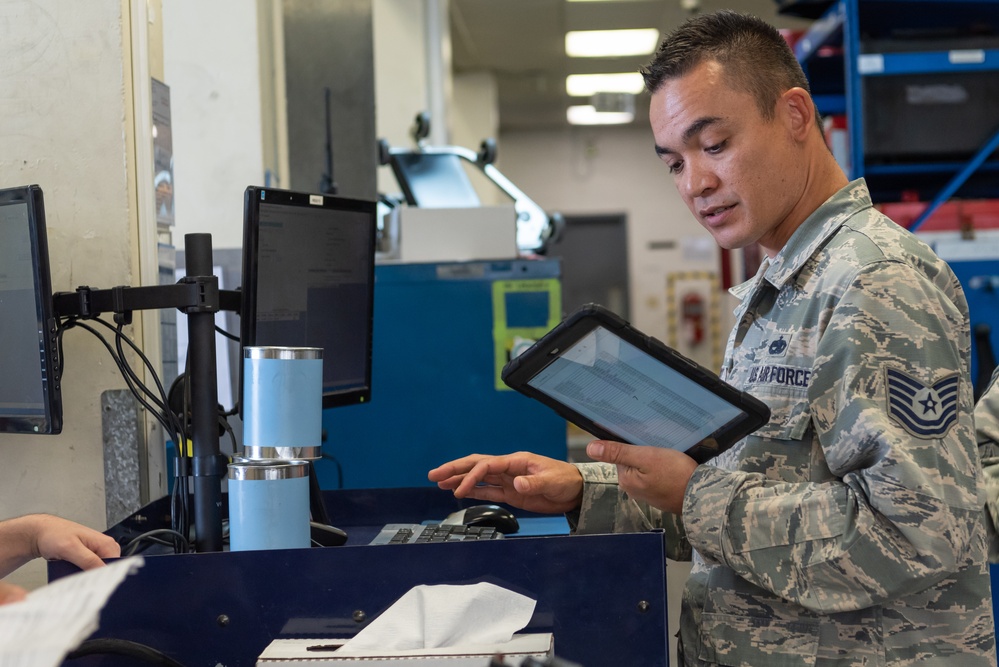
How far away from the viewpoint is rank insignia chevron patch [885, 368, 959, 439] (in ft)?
3.21

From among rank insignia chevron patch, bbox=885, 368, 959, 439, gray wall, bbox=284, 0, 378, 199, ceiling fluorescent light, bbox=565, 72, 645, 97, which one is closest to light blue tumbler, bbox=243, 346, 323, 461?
rank insignia chevron patch, bbox=885, 368, 959, 439

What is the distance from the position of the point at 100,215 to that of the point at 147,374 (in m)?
0.24

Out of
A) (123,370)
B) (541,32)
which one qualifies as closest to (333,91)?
(123,370)

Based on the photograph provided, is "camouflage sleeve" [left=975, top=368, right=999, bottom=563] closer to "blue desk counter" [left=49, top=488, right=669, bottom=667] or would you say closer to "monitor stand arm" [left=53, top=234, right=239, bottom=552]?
"blue desk counter" [left=49, top=488, right=669, bottom=667]

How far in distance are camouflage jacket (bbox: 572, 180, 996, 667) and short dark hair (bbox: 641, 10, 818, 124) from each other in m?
0.16

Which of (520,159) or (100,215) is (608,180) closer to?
(520,159)

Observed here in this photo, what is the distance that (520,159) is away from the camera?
34.7 feet

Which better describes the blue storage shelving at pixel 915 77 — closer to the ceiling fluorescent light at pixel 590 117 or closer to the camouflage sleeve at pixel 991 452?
the camouflage sleeve at pixel 991 452

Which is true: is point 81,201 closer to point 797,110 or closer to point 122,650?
point 122,650

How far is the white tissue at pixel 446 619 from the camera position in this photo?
89 centimetres

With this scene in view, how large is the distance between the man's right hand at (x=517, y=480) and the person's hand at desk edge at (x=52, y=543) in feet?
1.25

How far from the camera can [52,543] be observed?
3.53ft

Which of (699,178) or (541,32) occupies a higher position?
(541,32)

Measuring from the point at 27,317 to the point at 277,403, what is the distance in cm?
45
